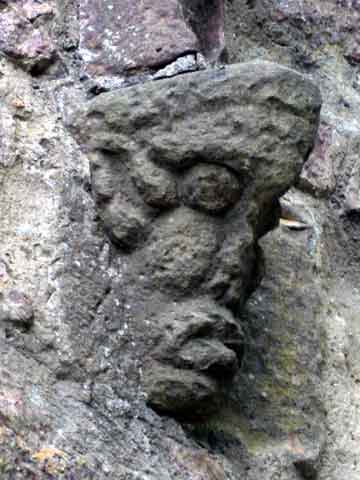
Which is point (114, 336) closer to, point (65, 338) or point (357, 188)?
point (65, 338)

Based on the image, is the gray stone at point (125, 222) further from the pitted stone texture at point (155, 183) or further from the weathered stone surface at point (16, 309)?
the weathered stone surface at point (16, 309)

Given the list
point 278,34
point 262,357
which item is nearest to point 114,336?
point 262,357

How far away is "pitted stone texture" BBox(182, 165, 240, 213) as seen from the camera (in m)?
1.35

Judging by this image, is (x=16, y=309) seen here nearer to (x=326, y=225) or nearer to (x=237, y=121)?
(x=237, y=121)

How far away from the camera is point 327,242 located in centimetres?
181

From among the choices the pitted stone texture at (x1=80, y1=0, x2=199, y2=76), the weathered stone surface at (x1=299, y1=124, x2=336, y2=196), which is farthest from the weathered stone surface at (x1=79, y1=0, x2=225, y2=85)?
the weathered stone surface at (x1=299, y1=124, x2=336, y2=196)

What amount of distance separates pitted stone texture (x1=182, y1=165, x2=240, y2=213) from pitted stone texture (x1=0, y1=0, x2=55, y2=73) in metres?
0.36

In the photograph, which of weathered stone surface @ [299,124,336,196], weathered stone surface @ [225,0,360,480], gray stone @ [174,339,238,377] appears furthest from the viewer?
weathered stone surface @ [299,124,336,196]

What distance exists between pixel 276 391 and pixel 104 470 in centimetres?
36

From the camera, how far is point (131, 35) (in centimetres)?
161

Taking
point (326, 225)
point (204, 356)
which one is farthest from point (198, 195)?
point (326, 225)

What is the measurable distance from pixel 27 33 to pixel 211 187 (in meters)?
0.43

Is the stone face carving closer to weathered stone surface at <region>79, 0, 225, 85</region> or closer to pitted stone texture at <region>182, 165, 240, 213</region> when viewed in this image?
pitted stone texture at <region>182, 165, 240, 213</region>

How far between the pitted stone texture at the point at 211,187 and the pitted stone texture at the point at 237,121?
1 centimetres
